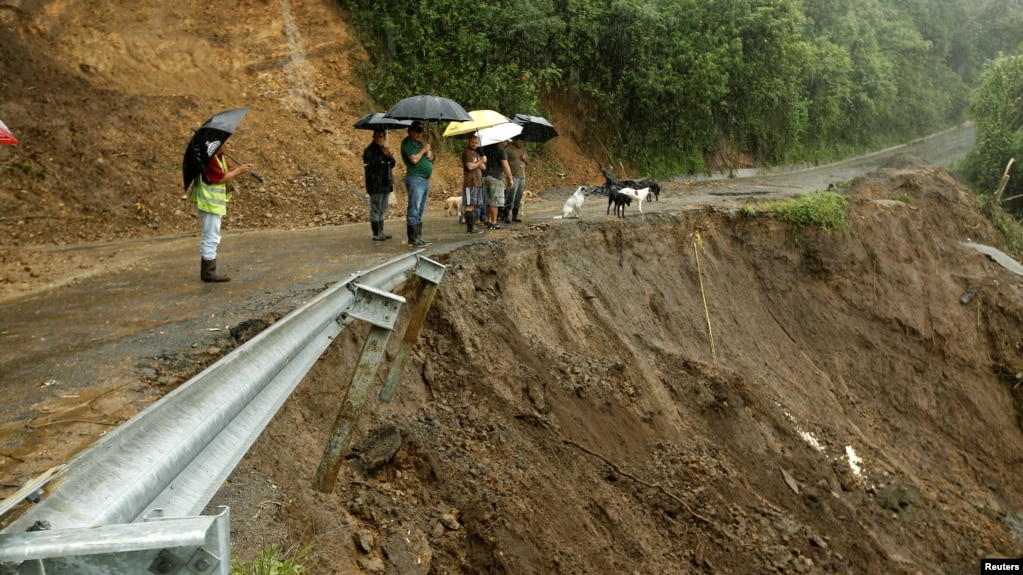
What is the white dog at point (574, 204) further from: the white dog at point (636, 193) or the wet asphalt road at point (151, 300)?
the white dog at point (636, 193)

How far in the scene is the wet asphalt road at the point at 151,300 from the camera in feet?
19.1

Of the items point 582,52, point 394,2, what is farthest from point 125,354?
point 582,52

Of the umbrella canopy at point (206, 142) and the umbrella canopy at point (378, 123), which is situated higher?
the umbrella canopy at point (378, 123)

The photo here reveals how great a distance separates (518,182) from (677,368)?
4365mm

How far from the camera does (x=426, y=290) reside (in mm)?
6355

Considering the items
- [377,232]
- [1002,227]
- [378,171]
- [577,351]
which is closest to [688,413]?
[577,351]

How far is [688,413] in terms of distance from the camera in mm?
11375

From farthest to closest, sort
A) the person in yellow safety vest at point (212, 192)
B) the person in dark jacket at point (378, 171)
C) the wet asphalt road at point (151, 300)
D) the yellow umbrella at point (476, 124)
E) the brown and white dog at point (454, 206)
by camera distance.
Result: the brown and white dog at point (454, 206) < the yellow umbrella at point (476, 124) < the person in dark jacket at point (378, 171) < the person in yellow safety vest at point (212, 192) < the wet asphalt road at point (151, 300)

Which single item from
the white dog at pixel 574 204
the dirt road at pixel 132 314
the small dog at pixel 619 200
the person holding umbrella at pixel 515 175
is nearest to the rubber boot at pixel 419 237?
the dirt road at pixel 132 314

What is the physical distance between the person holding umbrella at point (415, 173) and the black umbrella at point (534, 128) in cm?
389

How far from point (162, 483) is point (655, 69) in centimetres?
2648

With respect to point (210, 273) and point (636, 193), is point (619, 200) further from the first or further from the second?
point (210, 273)

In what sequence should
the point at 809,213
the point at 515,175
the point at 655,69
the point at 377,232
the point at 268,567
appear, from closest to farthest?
1. the point at 268,567
2. the point at 377,232
3. the point at 515,175
4. the point at 809,213
5. the point at 655,69

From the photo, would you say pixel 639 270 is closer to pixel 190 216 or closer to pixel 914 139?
pixel 190 216
